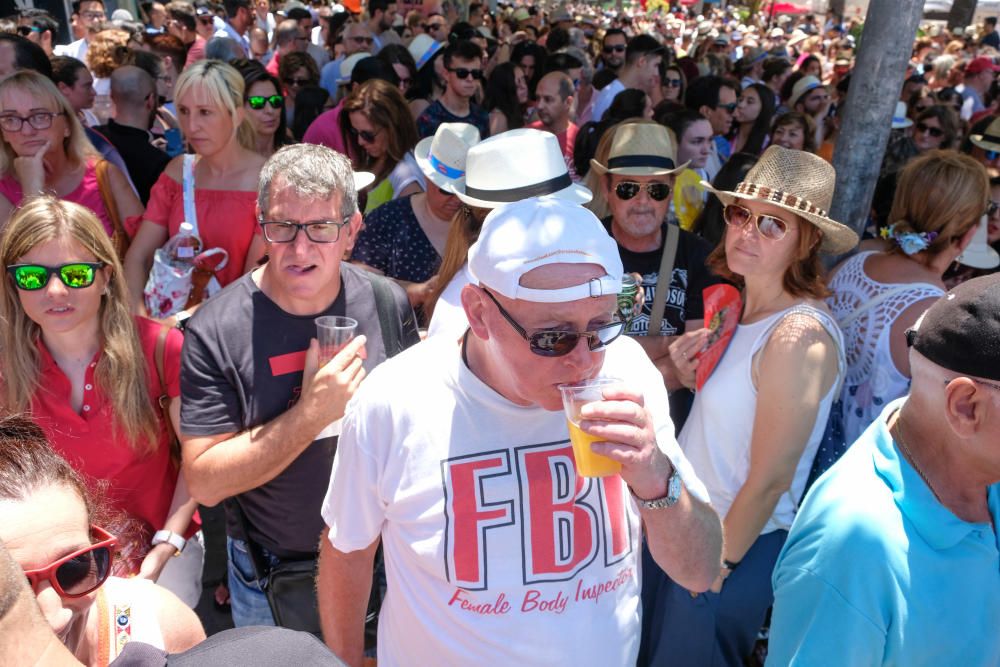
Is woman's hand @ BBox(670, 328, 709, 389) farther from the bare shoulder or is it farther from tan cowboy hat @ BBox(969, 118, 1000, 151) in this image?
tan cowboy hat @ BBox(969, 118, 1000, 151)

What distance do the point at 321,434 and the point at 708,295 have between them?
145cm

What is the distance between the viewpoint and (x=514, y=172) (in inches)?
121

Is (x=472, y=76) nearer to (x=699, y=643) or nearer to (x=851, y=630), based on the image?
(x=699, y=643)

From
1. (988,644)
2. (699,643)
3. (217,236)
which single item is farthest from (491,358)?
(217,236)

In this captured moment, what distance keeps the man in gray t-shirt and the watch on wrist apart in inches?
6.4

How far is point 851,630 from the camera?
1563 millimetres

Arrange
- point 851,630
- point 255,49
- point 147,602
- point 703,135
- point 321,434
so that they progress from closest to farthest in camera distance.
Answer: point 851,630 < point 147,602 < point 321,434 < point 703,135 < point 255,49

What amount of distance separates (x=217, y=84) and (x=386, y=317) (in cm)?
192

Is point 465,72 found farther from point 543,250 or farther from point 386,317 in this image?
point 543,250

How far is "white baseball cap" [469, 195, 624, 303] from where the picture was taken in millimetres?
1611

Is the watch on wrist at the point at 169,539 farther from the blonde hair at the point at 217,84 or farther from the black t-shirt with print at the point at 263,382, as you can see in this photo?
the blonde hair at the point at 217,84

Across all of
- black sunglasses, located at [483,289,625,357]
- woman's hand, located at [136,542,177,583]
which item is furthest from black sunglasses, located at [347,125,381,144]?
black sunglasses, located at [483,289,625,357]

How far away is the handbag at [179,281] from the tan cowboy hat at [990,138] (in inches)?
198

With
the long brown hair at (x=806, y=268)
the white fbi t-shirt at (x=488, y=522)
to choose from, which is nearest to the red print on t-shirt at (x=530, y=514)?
the white fbi t-shirt at (x=488, y=522)
